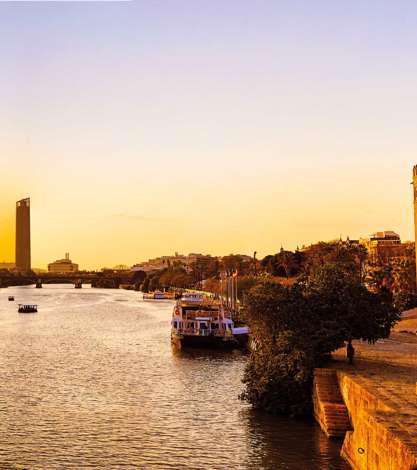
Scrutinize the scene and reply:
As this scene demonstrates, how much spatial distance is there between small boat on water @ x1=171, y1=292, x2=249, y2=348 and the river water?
A: 206 inches

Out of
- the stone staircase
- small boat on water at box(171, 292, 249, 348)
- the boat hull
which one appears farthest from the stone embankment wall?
small boat on water at box(171, 292, 249, 348)

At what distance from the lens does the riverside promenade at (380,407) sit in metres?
15.4

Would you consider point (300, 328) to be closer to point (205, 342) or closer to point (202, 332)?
point (205, 342)

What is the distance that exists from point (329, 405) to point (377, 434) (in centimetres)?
779

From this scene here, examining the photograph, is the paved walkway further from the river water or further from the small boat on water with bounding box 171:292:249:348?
the small boat on water with bounding box 171:292:249:348

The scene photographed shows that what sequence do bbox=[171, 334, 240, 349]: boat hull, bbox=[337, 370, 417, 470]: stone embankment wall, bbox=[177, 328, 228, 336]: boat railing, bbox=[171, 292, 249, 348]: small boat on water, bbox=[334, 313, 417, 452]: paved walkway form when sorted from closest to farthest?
bbox=[337, 370, 417, 470]: stone embankment wall < bbox=[334, 313, 417, 452]: paved walkway < bbox=[171, 334, 240, 349]: boat hull < bbox=[171, 292, 249, 348]: small boat on water < bbox=[177, 328, 228, 336]: boat railing

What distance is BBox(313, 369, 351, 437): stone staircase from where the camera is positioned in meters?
24.2

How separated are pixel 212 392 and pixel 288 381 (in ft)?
27.1

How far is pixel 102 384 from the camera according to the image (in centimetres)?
3806

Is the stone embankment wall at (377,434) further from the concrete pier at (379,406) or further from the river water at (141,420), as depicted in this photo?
the river water at (141,420)

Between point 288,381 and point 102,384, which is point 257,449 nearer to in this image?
point 288,381

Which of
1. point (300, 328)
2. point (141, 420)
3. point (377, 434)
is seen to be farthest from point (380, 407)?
point (141, 420)

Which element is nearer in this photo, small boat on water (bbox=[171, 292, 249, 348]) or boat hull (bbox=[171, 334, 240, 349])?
boat hull (bbox=[171, 334, 240, 349])

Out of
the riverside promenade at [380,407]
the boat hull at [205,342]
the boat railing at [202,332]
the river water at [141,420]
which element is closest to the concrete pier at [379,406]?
the riverside promenade at [380,407]
